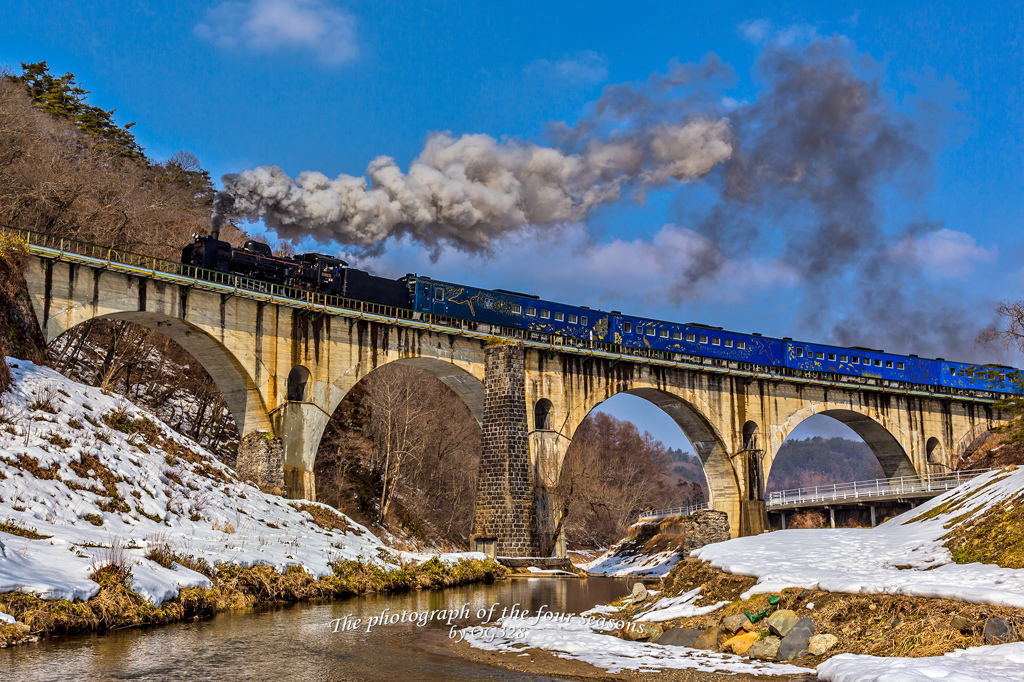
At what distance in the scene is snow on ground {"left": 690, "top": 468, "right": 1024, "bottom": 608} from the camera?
11.6 metres

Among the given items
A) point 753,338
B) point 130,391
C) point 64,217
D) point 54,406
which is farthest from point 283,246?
point 54,406

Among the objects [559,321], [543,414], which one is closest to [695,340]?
[559,321]

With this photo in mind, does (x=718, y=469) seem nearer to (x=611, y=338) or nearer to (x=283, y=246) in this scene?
(x=611, y=338)

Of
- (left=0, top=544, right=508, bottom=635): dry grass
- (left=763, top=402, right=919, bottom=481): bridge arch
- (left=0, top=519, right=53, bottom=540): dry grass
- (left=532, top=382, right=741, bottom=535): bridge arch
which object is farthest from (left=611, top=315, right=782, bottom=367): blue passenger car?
(left=0, top=519, right=53, bottom=540): dry grass

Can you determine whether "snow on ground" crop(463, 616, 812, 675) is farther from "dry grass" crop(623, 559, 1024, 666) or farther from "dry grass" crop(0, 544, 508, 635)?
"dry grass" crop(0, 544, 508, 635)

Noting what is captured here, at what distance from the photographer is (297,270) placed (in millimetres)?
37094

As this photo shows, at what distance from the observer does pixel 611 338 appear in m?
47.6

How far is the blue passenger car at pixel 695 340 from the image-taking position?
158 ft

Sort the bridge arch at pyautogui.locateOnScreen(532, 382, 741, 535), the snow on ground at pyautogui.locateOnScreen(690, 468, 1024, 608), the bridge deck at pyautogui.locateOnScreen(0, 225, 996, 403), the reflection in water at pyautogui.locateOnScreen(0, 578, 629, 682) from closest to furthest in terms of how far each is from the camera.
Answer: the reflection in water at pyautogui.locateOnScreen(0, 578, 629, 682)
the snow on ground at pyautogui.locateOnScreen(690, 468, 1024, 608)
the bridge deck at pyautogui.locateOnScreen(0, 225, 996, 403)
the bridge arch at pyautogui.locateOnScreen(532, 382, 741, 535)

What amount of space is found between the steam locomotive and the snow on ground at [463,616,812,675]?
61.4 ft

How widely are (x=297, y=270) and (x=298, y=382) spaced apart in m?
5.17

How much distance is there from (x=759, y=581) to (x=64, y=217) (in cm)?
3423

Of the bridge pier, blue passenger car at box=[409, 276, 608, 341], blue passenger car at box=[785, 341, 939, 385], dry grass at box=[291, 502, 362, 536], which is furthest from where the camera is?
blue passenger car at box=[785, 341, 939, 385]

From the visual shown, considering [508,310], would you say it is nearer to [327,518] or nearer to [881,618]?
[327,518]
